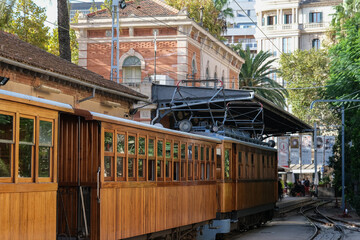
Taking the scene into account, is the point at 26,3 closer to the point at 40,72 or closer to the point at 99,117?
the point at 40,72

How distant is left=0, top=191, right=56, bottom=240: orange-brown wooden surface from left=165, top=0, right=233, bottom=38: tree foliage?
1683 inches

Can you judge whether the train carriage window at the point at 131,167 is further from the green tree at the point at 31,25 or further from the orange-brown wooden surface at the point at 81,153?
the green tree at the point at 31,25

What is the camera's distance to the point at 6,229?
950 centimetres

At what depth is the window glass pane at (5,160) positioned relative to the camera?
31.4 ft

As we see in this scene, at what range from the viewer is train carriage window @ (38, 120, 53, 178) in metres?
10.5

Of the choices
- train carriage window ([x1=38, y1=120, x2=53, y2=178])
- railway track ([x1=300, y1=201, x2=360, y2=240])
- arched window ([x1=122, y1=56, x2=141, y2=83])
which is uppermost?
arched window ([x1=122, y1=56, x2=141, y2=83])

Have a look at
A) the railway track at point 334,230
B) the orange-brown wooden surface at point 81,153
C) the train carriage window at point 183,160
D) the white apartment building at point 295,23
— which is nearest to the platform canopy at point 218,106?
the railway track at point 334,230

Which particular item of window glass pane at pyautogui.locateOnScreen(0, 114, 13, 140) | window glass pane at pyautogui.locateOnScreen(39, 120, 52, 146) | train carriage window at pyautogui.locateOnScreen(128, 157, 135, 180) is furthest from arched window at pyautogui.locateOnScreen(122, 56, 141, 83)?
window glass pane at pyautogui.locateOnScreen(0, 114, 13, 140)

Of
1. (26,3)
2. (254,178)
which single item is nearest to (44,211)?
(254,178)

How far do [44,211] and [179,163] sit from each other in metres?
6.26

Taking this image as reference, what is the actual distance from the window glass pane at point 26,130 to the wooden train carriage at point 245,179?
34.2 feet

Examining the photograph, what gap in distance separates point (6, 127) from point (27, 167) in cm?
79

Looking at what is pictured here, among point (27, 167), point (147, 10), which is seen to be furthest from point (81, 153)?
point (147, 10)

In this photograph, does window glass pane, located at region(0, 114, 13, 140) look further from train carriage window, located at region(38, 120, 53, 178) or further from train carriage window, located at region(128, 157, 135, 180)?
train carriage window, located at region(128, 157, 135, 180)
